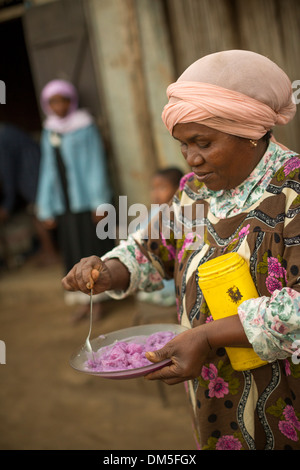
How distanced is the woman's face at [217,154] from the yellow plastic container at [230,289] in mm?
237

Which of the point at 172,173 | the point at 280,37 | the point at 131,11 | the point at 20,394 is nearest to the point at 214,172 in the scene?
the point at 172,173

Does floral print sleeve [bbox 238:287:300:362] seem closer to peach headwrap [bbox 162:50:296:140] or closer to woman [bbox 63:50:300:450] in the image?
woman [bbox 63:50:300:450]

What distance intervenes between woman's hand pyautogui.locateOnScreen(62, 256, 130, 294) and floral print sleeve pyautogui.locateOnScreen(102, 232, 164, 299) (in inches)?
1.1

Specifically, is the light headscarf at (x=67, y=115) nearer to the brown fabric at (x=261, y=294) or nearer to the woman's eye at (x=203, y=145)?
the brown fabric at (x=261, y=294)

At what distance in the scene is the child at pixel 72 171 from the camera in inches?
182

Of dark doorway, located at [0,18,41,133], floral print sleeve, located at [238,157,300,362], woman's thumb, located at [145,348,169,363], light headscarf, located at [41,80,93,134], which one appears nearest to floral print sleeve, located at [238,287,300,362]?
floral print sleeve, located at [238,157,300,362]

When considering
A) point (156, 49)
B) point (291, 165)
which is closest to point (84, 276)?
point (291, 165)

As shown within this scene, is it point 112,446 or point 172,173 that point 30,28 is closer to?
point 172,173

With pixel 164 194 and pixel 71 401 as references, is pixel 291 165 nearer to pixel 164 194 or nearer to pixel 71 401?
pixel 164 194

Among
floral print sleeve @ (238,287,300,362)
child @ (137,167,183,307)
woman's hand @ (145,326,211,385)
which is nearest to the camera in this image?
floral print sleeve @ (238,287,300,362)

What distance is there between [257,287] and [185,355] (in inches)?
11.1

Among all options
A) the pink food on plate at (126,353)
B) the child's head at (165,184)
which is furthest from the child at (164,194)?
the pink food on plate at (126,353)

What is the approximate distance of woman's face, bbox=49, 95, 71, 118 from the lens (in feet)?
15.0

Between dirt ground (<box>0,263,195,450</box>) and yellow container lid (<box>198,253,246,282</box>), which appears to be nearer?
yellow container lid (<box>198,253,246,282</box>)
